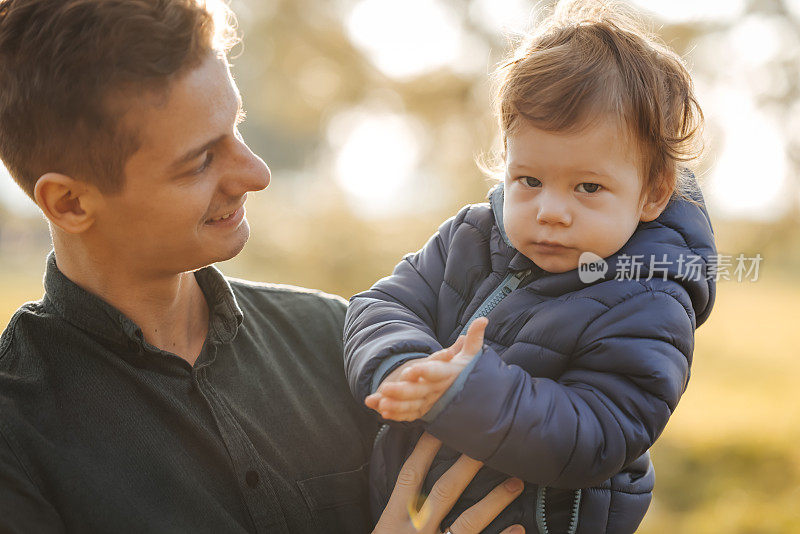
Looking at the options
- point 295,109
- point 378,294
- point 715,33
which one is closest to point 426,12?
point 295,109

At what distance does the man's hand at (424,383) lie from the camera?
48.8 inches

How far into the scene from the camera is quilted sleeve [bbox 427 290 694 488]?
49.6 inches

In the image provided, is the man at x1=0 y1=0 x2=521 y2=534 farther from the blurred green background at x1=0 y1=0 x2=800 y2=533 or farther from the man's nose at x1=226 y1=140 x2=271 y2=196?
the blurred green background at x1=0 y1=0 x2=800 y2=533

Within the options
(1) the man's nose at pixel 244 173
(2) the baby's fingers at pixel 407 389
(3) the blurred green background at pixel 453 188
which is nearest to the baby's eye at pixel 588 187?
(2) the baby's fingers at pixel 407 389

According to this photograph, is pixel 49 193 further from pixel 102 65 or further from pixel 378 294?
pixel 378 294

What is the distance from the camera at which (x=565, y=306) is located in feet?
4.52

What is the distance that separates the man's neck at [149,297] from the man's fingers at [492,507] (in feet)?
2.14

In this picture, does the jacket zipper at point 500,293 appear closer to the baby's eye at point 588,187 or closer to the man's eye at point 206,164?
the baby's eye at point 588,187

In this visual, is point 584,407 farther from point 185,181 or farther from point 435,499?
point 185,181

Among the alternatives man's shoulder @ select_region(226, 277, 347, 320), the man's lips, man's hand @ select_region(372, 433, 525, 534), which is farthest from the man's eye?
man's hand @ select_region(372, 433, 525, 534)

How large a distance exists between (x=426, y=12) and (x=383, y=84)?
1.87ft

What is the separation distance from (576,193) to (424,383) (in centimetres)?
48

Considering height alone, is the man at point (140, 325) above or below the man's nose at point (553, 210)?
below

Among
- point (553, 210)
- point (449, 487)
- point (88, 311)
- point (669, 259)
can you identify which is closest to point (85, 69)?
point (88, 311)
